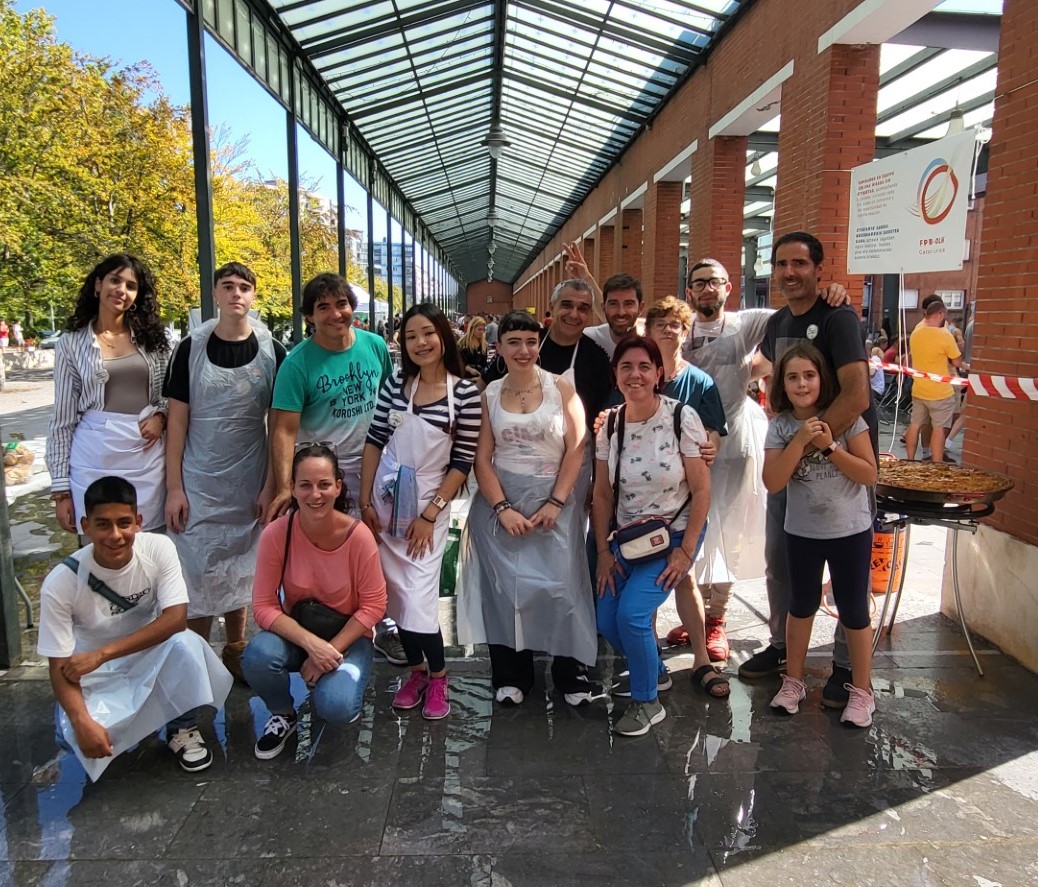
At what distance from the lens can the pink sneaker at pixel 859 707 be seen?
3117 mm

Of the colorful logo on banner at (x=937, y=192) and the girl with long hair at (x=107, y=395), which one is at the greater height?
the colorful logo on banner at (x=937, y=192)

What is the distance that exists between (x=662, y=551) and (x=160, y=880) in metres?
2.04

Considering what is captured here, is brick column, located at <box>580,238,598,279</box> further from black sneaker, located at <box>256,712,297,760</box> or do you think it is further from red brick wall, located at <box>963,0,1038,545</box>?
black sneaker, located at <box>256,712,297,760</box>

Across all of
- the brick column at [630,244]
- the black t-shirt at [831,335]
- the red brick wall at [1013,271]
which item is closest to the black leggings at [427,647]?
the black t-shirt at [831,335]

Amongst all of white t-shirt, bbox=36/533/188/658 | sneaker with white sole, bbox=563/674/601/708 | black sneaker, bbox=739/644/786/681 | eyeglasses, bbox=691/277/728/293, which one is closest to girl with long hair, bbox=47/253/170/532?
white t-shirt, bbox=36/533/188/658

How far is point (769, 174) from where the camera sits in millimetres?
13336

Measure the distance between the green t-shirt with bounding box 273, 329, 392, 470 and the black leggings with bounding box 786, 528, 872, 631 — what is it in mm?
1969

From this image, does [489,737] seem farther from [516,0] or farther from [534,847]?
[516,0]

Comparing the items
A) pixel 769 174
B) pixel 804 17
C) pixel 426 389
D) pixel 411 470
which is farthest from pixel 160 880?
pixel 769 174

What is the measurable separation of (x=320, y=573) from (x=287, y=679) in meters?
0.42

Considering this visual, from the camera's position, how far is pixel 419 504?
320 centimetres

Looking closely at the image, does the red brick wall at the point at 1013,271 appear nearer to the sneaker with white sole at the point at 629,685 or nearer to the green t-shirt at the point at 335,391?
the sneaker with white sole at the point at 629,685

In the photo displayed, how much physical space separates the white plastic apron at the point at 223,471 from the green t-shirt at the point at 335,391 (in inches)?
7.5

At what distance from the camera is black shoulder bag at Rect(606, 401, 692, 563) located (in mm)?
3080
